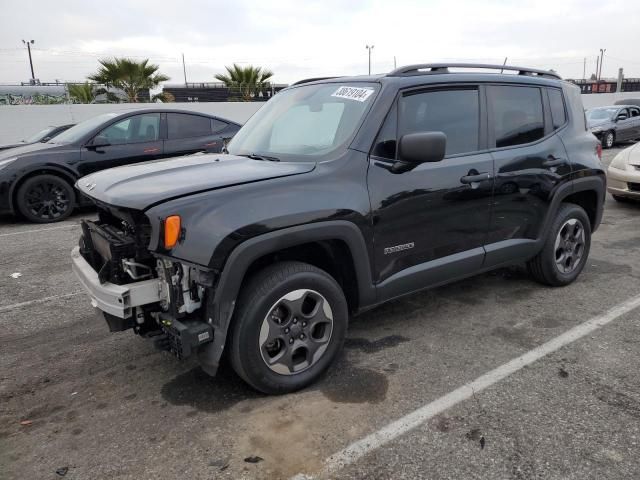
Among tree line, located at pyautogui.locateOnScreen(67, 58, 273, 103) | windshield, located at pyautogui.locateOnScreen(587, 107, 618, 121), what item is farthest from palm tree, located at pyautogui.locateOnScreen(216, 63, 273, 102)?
windshield, located at pyautogui.locateOnScreen(587, 107, 618, 121)

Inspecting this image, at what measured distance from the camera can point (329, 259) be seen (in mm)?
3258

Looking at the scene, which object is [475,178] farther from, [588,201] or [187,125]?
[187,125]

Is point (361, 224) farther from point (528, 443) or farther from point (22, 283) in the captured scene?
point (22, 283)

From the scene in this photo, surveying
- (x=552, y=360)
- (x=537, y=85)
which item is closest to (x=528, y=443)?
(x=552, y=360)

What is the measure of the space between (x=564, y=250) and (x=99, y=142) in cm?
664

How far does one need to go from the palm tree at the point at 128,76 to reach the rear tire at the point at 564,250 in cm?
1801

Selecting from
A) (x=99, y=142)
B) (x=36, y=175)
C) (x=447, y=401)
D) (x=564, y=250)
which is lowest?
(x=447, y=401)

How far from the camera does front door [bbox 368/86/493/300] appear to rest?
3.31 metres

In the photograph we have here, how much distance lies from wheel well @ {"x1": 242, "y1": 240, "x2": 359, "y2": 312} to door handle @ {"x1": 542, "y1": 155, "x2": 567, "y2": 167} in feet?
6.73

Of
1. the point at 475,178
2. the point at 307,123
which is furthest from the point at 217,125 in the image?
the point at 475,178

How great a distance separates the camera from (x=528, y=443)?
2.56m

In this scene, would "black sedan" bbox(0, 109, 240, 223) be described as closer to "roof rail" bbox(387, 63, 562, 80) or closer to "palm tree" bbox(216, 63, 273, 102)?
"roof rail" bbox(387, 63, 562, 80)

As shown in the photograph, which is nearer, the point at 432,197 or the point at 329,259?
the point at 329,259

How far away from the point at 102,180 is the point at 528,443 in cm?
273
